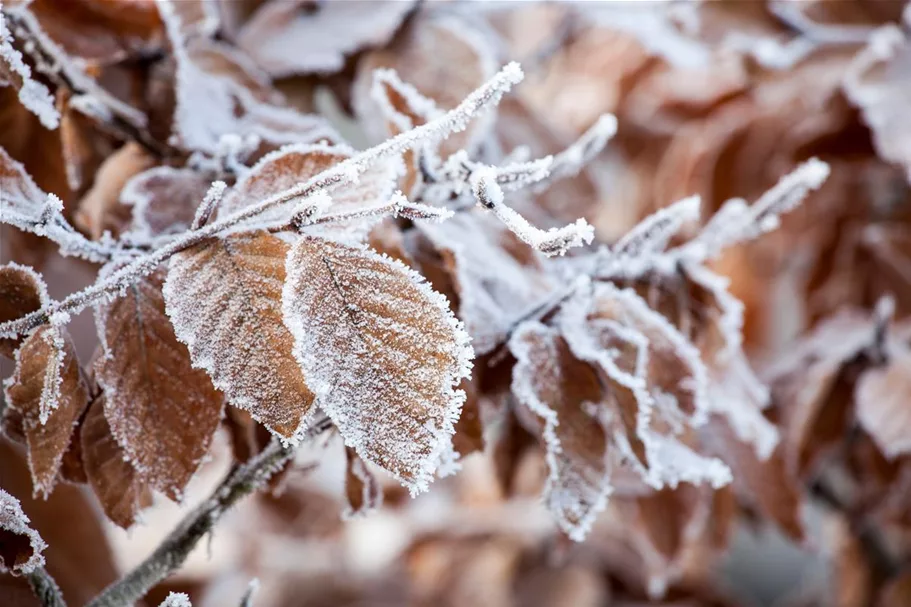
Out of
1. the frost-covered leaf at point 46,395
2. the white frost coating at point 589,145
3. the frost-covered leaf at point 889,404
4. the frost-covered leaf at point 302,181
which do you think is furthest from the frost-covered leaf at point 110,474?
the frost-covered leaf at point 889,404

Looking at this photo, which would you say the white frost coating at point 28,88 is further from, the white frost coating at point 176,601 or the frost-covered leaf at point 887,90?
the frost-covered leaf at point 887,90

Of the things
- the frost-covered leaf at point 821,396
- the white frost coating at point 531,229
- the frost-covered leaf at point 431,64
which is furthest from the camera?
the frost-covered leaf at point 821,396

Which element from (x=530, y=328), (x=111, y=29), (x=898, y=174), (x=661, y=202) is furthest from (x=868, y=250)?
(x=111, y=29)

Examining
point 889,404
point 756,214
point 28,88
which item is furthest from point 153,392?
point 889,404

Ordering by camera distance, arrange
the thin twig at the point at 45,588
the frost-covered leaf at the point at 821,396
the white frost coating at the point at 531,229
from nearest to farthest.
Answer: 1. the white frost coating at the point at 531,229
2. the thin twig at the point at 45,588
3. the frost-covered leaf at the point at 821,396

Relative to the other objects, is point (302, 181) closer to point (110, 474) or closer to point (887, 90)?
point (110, 474)

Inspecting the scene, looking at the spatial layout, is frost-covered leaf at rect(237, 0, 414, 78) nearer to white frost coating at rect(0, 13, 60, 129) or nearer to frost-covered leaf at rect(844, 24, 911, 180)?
white frost coating at rect(0, 13, 60, 129)
